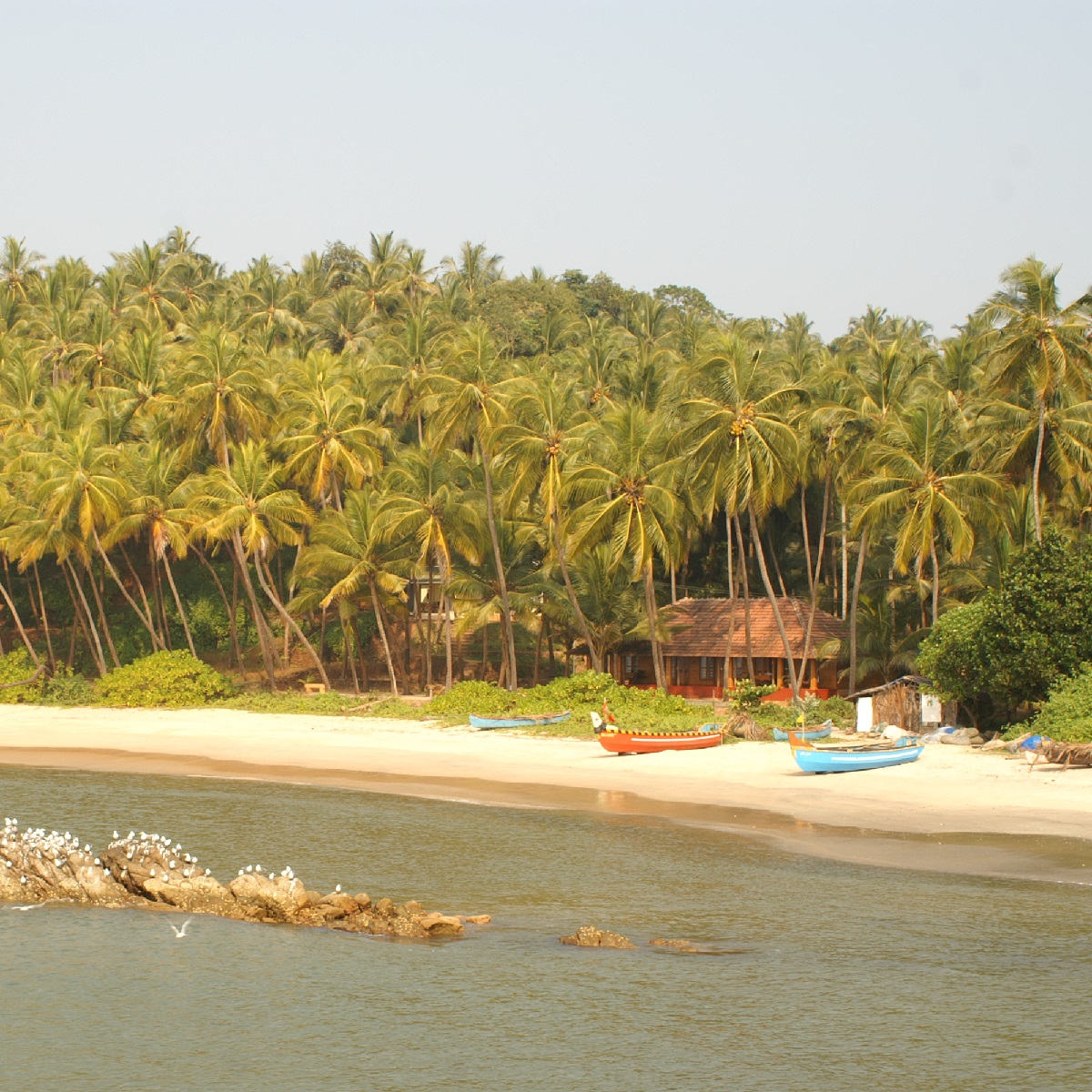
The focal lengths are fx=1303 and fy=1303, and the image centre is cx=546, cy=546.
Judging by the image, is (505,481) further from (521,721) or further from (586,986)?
(586,986)

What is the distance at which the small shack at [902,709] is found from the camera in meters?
33.8

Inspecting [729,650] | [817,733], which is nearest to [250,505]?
[729,650]

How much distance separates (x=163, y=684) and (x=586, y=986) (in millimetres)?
33904

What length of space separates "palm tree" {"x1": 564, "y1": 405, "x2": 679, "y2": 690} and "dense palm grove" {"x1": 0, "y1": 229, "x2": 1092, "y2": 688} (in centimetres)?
9

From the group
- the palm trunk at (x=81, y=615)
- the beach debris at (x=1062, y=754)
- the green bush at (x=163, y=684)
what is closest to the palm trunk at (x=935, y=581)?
the beach debris at (x=1062, y=754)

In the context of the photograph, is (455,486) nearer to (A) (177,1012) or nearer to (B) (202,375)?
(B) (202,375)

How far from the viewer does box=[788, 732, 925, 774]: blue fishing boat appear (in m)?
28.8

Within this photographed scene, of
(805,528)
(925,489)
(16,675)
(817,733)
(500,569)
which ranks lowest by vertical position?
(817,733)

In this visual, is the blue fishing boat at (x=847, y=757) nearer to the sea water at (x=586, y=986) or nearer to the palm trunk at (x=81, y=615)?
the sea water at (x=586, y=986)

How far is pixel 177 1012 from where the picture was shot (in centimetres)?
1620

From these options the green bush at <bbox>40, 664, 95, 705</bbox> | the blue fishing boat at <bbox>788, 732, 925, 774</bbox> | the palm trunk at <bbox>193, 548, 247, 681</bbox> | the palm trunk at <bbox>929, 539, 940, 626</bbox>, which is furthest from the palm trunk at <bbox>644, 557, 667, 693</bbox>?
the green bush at <bbox>40, 664, 95, 705</bbox>

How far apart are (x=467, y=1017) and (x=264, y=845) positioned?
9.84 m

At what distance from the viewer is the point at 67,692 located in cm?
4847

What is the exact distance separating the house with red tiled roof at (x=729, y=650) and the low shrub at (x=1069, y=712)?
46.8 feet
